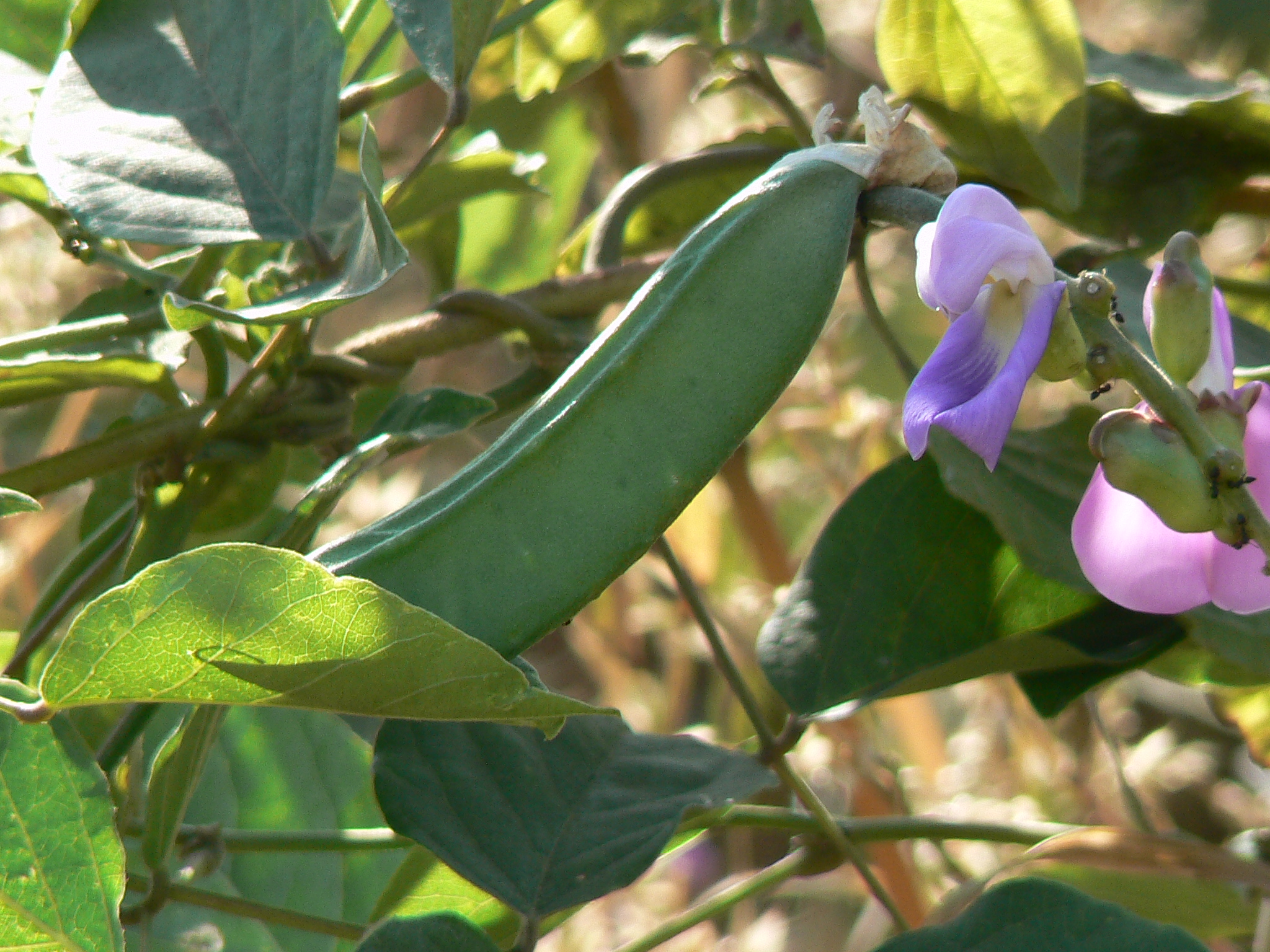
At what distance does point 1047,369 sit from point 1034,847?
272 millimetres

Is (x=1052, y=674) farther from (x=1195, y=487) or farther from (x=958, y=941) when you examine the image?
(x=1195, y=487)

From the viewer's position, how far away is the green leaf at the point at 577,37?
57 cm

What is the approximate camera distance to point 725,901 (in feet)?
1.64

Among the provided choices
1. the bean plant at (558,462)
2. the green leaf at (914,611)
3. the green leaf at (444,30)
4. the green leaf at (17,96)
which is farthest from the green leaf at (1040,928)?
the green leaf at (17,96)

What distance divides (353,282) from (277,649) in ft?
0.42

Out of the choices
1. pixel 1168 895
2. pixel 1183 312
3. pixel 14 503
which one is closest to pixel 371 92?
pixel 14 503

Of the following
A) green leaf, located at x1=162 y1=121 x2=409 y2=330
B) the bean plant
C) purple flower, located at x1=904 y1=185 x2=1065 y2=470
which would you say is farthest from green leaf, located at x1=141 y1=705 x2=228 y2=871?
purple flower, located at x1=904 y1=185 x2=1065 y2=470

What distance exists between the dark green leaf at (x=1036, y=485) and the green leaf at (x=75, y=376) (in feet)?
0.97

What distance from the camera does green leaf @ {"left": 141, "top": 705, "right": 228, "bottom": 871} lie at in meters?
0.37

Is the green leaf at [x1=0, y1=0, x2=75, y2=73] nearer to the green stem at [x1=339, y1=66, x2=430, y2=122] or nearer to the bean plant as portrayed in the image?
the bean plant

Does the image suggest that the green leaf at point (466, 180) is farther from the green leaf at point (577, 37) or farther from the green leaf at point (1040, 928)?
the green leaf at point (1040, 928)

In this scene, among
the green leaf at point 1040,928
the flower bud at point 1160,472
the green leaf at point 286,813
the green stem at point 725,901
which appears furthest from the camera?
the green leaf at point 286,813

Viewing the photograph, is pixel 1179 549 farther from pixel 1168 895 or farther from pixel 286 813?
pixel 286 813

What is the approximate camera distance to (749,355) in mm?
338
